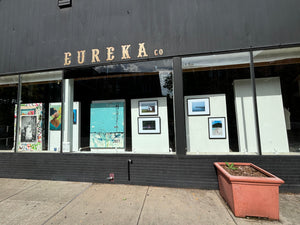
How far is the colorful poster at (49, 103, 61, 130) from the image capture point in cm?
480

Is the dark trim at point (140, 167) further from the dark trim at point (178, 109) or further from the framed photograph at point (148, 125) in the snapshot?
the framed photograph at point (148, 125)

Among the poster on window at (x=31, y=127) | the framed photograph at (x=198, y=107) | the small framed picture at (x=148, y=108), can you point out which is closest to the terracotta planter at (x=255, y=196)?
the framed photograph at (x=198, y=107)

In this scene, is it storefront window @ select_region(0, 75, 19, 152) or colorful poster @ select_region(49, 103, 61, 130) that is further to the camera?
storefront window @ select_region(0, 75, 19, 152)

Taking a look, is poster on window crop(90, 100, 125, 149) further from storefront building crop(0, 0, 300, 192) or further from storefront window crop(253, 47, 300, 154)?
storefront window crop(253, 47, 300, 154)

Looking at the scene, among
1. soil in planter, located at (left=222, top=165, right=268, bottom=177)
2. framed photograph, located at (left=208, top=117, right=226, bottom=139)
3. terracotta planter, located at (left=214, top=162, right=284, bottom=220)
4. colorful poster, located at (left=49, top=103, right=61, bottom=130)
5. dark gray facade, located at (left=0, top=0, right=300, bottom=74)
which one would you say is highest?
dark gray facade, located at (left=0, top=0, right=300, bottom=74)

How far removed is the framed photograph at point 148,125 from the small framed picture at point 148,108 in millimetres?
150

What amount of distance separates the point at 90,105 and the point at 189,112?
3138mm

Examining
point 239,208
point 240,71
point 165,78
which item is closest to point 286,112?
point 240,71

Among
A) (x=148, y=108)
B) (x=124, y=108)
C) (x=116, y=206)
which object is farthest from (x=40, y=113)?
(x=116, y=206)

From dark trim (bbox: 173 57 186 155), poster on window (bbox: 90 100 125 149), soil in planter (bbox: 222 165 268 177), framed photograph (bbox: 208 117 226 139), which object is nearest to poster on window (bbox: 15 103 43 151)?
poster on window (bbox: 90 100 125 149)

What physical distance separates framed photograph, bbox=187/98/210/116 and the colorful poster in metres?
4.04

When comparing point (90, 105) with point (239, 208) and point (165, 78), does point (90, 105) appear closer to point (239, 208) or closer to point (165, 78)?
point (165, 78)

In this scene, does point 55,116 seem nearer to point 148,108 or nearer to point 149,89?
point 148,108

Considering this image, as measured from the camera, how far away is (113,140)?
466 cm
